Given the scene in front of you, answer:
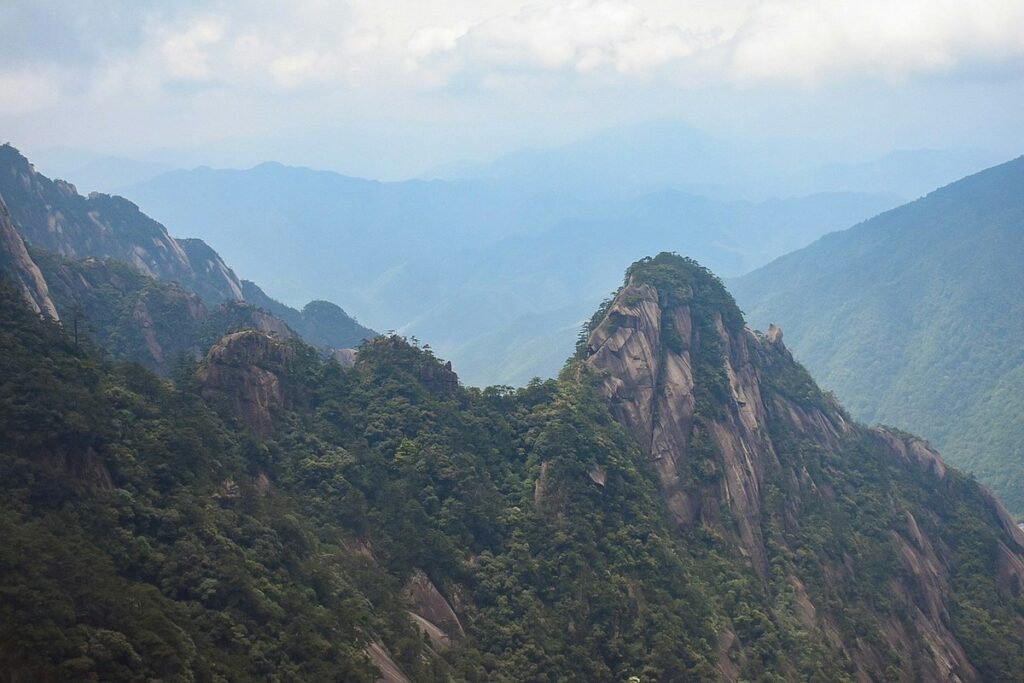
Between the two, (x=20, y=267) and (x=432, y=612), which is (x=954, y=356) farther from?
(x=20, y=267)

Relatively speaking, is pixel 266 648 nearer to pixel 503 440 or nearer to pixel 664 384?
pixel 503 440

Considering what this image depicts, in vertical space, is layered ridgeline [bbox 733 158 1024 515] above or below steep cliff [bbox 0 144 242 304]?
below

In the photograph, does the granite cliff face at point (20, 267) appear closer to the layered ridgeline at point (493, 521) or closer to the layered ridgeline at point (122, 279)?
the layered ridgeline at point (122, 279)

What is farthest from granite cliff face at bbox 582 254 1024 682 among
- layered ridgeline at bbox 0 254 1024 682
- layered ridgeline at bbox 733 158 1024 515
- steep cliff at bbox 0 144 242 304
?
steep cliff at bbox 0 144 242 304

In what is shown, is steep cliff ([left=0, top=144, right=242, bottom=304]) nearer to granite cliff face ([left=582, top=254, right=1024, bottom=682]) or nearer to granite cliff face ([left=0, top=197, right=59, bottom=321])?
granite cliff face ([left=0, top=197, right=59, bottom=321])

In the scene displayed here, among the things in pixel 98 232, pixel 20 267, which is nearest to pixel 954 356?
pixel 98 232

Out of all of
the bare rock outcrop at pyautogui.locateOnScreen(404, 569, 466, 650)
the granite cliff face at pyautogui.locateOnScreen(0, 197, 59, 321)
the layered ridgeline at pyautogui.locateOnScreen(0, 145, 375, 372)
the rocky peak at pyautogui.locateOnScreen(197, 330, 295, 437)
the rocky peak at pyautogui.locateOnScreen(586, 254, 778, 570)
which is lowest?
the bare rock outcrop at pyautogui.locateOnScreen(404, 569, 466, 650)
